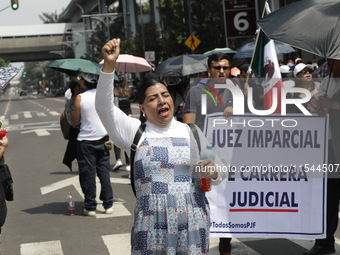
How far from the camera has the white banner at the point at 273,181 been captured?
5023 millimetres

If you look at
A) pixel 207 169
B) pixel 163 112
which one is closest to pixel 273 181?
pixel 207 169

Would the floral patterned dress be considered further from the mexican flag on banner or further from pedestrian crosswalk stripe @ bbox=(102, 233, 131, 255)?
pedestrian crosswalk stripe @ bbox=(102, 233, 131, 255)

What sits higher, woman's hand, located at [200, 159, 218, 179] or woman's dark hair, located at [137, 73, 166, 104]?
woman's dark hair, located at [137, 73, 166, 104]

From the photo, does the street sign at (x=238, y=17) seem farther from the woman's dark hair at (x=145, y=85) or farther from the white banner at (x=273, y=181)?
the woman's dark hair at (x=145, y=85)

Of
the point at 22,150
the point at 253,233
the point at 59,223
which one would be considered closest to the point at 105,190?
the point at 59,223

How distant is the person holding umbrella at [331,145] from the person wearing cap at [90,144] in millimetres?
3176

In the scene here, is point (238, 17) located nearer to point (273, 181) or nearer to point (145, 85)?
point (273, 181)

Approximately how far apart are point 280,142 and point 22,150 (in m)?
13.1

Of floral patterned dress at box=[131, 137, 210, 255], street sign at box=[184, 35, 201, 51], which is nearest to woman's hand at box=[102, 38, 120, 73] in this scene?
floral patterned dress at box=[131, 137, 210, 255]

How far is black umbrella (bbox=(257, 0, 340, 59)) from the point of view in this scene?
4477mm

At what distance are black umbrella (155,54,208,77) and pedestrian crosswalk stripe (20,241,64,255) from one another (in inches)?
179

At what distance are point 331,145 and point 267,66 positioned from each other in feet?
2.93

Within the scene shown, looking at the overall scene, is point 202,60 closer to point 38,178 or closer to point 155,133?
point 38,178

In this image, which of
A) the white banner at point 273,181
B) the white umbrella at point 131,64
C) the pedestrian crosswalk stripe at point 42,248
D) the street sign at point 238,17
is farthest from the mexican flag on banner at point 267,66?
the street sign at point 238,17
